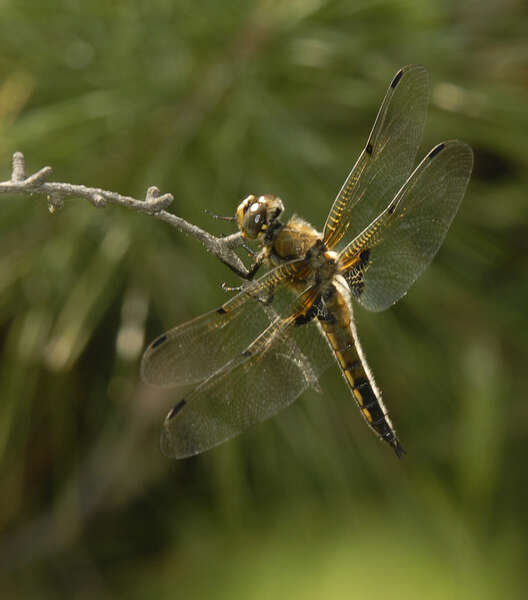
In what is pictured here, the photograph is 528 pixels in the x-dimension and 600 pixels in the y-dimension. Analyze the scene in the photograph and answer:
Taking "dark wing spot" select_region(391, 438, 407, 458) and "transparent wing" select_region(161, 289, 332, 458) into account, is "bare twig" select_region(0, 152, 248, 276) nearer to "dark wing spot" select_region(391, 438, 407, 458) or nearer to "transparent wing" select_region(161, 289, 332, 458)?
"transparent wing" select_region(161, 289, 332, 458)

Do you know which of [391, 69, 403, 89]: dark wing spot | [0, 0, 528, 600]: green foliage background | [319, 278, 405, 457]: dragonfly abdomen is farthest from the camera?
[0, 0, 528, 600]: green foliage background

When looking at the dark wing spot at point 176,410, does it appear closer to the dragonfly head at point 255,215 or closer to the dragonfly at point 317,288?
the dragonfly at point 317,288

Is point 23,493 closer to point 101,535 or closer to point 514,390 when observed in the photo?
point 101,535

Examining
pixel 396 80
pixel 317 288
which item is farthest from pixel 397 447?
pixel 396 80

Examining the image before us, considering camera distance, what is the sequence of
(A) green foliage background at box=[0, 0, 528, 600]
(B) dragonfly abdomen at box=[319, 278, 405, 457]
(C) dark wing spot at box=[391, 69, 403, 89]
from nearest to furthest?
(C) dark wing spot at box=[391, 69, 403, 89]
(B) dragonfly abdomen at box=[319, 278, 405, 457]
(A) green foliage background at box=[0, 0, 528, 600]

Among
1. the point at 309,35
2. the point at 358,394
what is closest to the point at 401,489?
the point at 358,394

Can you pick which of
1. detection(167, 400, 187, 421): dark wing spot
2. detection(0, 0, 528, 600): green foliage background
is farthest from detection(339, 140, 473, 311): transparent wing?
detection(0, 0, 528, 600): green foliage background
